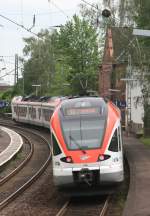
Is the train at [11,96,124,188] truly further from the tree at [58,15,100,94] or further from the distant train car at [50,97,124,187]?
the tree at [58,15,100,94]

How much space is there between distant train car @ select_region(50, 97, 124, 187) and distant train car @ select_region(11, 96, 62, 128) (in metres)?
21.2

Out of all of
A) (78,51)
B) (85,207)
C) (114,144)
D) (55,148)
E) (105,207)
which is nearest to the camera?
(105,207)

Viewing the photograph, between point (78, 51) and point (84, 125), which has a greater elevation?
point (78, 51)

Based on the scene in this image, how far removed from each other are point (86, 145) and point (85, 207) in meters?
1.72

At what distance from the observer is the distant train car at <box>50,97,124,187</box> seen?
1709cm

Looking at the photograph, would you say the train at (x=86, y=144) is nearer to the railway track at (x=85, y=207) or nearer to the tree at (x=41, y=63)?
the railway track at (x=85, y=207)

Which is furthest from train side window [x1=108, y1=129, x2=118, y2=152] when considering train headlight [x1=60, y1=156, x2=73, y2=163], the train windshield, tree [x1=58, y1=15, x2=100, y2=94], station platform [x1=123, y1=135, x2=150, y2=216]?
tree [x1=58, y1=15, x2=100, y2=94]

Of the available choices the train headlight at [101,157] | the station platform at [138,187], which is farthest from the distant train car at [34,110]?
the train headlight at [101,157]

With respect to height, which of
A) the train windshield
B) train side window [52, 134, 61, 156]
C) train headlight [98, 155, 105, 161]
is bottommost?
train headlight [98, 155, 105, 161]

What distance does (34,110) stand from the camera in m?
51.5

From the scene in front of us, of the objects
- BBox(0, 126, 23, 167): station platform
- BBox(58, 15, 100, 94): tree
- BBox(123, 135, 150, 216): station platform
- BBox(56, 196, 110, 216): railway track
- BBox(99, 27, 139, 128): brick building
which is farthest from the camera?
BBox(58, 15, 100, 94): tree

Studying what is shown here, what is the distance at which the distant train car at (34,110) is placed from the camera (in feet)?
142

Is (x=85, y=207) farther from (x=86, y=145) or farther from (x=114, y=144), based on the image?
(x=114, y=144)

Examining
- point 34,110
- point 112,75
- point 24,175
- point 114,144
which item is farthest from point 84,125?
point 112,75
